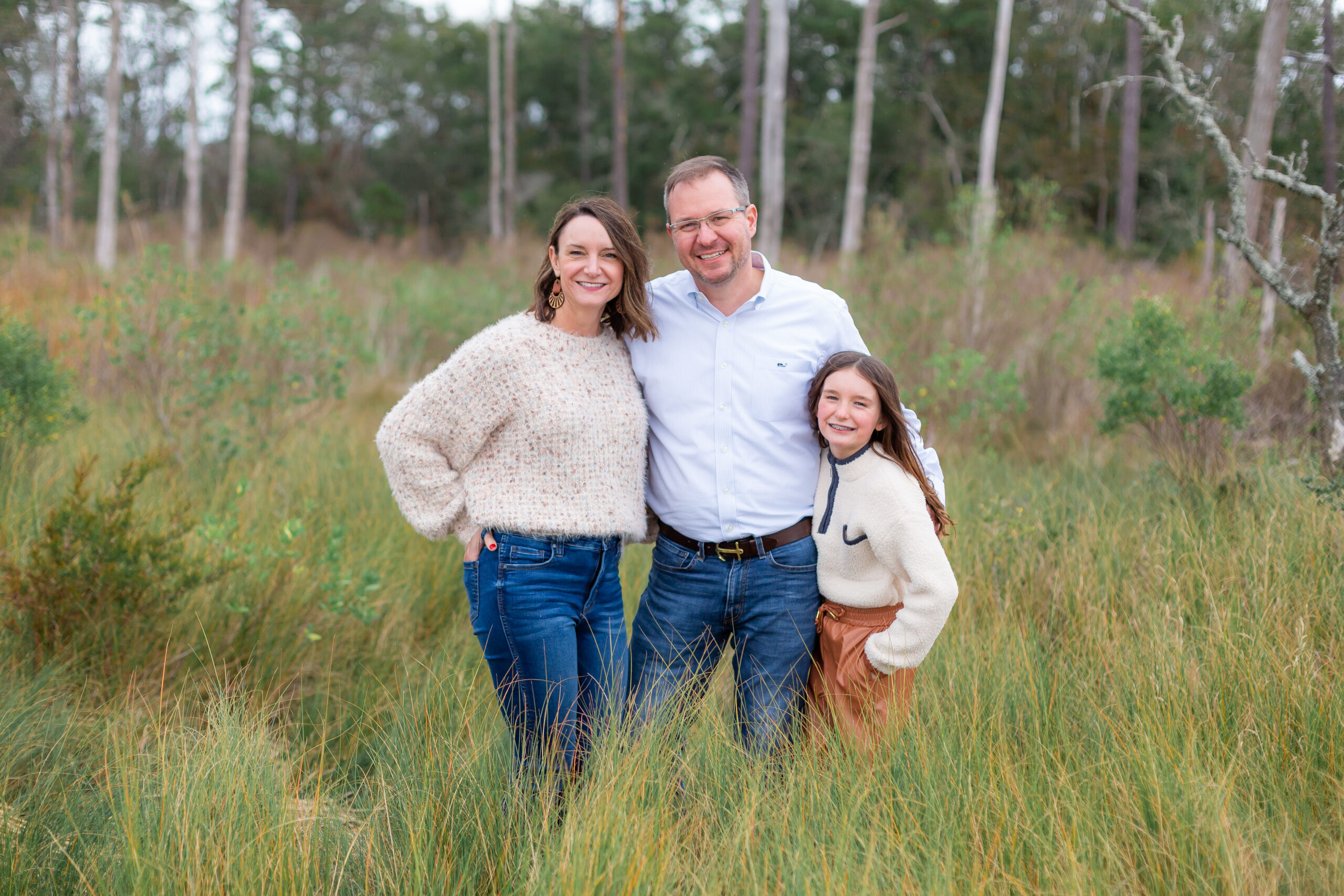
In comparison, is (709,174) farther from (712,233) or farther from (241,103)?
(241,103)

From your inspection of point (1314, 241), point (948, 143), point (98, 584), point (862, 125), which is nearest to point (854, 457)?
point (1314, 241)

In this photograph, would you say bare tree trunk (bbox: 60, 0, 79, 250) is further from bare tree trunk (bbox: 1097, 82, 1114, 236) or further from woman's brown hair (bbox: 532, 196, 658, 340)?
bare tree trunk (bbox: 1097, 82, 1114, 236)

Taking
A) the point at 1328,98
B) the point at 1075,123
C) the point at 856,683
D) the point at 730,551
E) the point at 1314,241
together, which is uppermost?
the point at 1075,123

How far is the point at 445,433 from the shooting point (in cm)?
283

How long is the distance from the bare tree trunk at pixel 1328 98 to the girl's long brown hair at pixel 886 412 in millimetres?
5727

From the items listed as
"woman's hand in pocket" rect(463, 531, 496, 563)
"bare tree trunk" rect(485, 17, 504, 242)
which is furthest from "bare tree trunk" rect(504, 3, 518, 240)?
"woman's hand in pocket" rect(463, 531, 496, 563)

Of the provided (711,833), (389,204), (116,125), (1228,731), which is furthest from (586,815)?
(389,204)

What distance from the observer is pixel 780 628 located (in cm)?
287

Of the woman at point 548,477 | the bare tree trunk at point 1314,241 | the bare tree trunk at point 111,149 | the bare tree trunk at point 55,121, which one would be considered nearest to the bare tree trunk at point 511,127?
the bare tree trunk at point 55,121

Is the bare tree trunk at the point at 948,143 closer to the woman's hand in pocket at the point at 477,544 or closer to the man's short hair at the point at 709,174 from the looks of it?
the man's short hair at the point at 709,174

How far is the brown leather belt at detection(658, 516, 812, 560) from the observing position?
9.44 ft

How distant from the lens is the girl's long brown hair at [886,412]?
277cm

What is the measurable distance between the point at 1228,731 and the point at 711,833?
62.4 inches

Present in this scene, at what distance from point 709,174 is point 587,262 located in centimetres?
46
